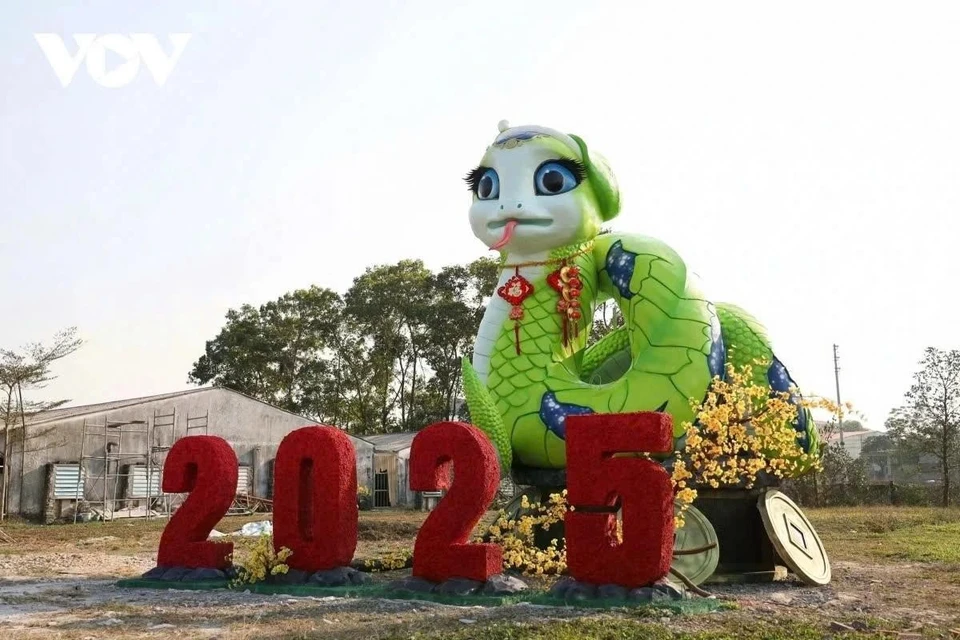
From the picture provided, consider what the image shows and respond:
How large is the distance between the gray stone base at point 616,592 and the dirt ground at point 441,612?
234mm

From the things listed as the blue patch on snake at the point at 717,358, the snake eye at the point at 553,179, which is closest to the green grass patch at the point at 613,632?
the blue patch on snake at the point at 717,358

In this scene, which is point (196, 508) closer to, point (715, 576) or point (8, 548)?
point (715, 576)

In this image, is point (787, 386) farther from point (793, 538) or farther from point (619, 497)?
point (619, 497)

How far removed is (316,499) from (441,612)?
184 cm

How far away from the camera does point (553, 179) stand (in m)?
9.43

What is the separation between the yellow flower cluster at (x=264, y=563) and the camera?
7.91m

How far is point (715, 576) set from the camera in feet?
28.4

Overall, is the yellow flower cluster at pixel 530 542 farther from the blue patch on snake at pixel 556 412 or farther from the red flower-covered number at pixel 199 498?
the red flower-covered number at pixel 199 498

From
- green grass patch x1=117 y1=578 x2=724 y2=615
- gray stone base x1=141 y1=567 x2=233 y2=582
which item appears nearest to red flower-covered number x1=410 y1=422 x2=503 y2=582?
green grass patch x1=117 y1=578 x2=724 y2=615

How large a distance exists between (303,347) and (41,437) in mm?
14651

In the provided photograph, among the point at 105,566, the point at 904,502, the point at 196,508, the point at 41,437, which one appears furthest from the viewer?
the point at 904,502

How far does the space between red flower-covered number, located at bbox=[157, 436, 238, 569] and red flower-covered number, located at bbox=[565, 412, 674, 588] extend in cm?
353

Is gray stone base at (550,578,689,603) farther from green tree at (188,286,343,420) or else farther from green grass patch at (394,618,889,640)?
green tree at (188,286,343,420)

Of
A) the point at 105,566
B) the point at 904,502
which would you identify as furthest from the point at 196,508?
the point at 904,502
